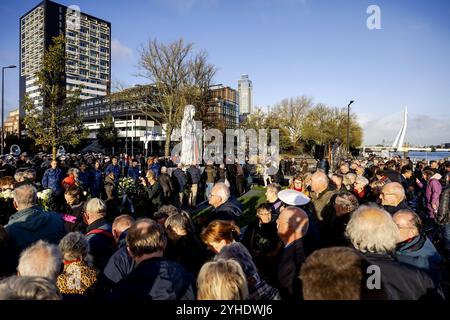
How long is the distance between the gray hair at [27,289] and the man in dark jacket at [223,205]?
294 cm

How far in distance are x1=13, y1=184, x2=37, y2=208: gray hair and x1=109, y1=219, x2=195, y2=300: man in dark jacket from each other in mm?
1959

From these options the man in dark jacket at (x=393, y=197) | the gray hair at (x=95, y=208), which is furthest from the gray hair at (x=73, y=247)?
the man in dark jacket at (x=393, y=197)

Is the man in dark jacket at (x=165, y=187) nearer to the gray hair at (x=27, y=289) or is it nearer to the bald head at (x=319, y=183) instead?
the bald head at (x=319, y=183)

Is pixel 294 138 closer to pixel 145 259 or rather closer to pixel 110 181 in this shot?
pixel 110 181

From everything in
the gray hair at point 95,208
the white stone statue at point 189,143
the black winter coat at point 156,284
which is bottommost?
the black winter coat at point 156,284

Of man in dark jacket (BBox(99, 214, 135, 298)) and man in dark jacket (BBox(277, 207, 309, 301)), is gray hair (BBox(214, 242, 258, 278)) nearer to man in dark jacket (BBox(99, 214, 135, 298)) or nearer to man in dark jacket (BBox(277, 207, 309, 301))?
man in dark jacket (BBox(277, 207, 309, 301))

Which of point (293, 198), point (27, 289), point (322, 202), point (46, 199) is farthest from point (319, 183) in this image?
point (46, 199)

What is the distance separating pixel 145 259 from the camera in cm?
255

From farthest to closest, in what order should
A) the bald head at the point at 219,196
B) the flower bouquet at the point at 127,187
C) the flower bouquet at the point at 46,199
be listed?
the flower bouquet at the point at 127,187
the flower bouquet at the point at 46,199
the bald head at the point at 219,196

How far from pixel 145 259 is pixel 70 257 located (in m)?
0.74

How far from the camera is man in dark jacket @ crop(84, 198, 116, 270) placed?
3646mm

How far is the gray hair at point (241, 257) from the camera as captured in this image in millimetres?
2357

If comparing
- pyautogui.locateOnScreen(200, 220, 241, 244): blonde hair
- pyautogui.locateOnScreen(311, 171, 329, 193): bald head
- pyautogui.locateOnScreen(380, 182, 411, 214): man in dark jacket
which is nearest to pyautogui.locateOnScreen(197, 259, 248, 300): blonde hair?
pyautogui.locateOnScreen(200, 220, 241, 244): blonde hair

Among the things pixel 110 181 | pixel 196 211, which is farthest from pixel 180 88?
pixel 110 181
